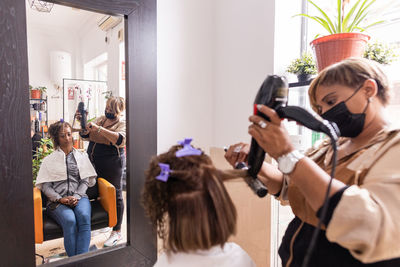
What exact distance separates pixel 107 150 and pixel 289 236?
1014mm

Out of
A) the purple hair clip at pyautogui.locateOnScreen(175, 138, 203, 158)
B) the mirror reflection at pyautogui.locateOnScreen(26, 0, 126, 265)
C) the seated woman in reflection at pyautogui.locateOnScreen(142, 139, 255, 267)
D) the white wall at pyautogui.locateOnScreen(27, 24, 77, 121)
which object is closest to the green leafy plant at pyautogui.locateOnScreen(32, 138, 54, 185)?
the mirror reflection at pyautogui.locateOnScreen(26, 0, 126, 265)

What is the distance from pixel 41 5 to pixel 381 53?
1.59 metres

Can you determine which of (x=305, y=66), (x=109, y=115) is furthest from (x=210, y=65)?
(x=109, y=115)

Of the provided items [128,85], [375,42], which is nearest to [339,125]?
[375,42]

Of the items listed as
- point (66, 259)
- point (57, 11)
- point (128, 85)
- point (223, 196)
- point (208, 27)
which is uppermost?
point (208, 27)

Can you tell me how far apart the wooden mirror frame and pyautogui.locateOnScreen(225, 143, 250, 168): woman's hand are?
672 millimetres

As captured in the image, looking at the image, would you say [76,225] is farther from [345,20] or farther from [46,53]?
[345,20]

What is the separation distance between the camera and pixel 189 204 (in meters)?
0.77

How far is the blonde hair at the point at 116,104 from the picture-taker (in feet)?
4.80

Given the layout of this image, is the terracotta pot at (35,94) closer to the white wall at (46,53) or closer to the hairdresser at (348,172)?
the white wall at (46,53)

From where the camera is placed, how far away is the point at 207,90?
77.4 inches

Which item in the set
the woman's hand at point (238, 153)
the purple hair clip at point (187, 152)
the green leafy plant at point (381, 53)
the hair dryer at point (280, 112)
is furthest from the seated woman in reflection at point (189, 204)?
the green leafy plant at point (381, 53)

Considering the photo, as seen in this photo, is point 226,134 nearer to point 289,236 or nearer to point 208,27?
point 208,27

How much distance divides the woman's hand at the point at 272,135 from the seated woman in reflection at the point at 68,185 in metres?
1.01
